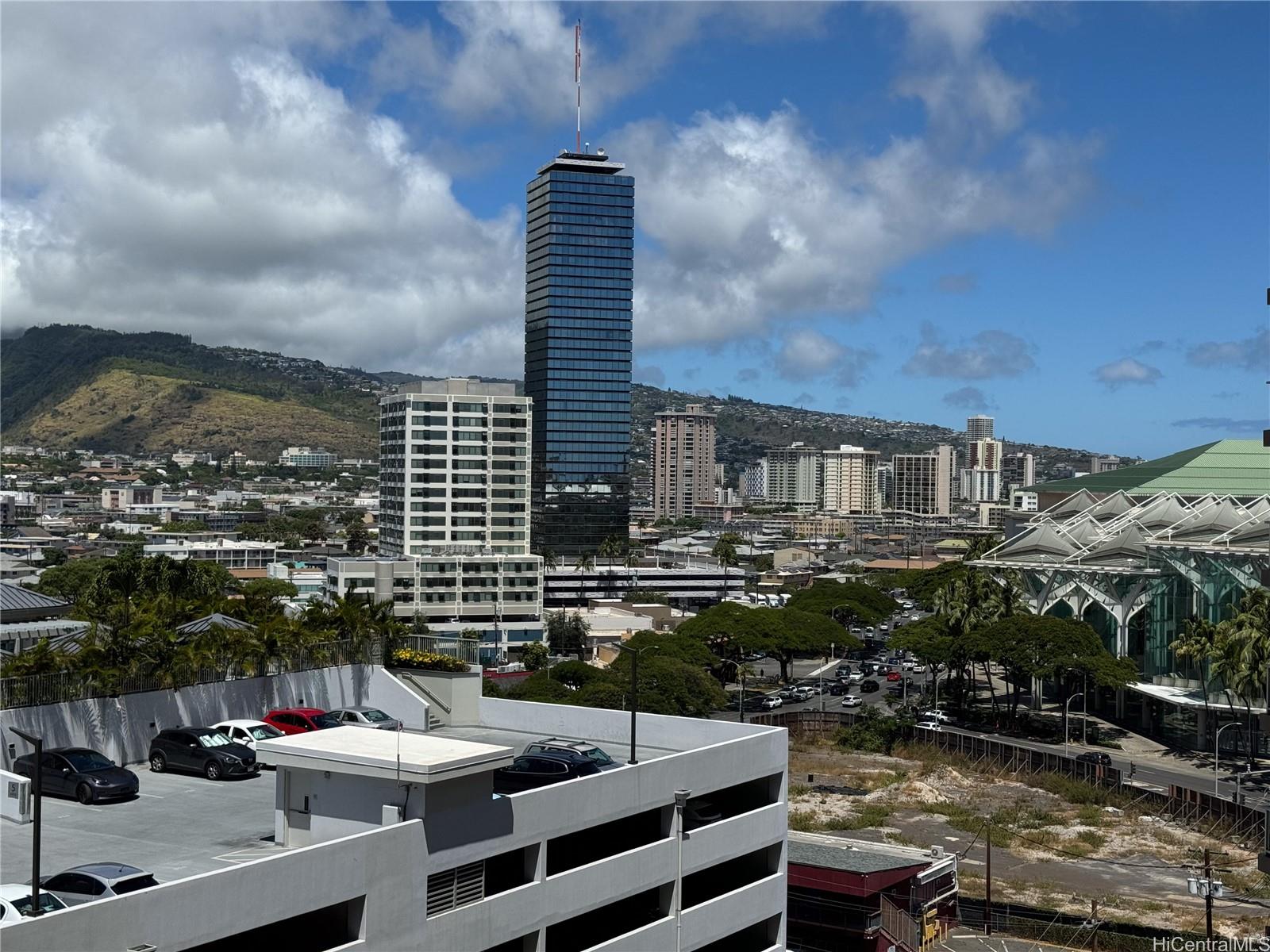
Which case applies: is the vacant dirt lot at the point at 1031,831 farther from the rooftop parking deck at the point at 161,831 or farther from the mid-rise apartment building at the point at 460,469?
the mid-rise apartment building at the point at 460,469

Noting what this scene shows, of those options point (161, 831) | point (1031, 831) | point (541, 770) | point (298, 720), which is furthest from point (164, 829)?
point (1031, 831)

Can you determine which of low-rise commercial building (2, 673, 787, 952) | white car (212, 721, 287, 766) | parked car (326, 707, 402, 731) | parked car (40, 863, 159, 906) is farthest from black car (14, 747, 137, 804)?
parked car (326, 707, 402, 731)

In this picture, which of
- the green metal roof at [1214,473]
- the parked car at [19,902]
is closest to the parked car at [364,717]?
the parked car at [19,902]

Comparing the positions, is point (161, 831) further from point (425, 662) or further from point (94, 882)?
point (425, 662)

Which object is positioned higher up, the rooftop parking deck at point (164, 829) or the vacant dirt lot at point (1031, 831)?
the rooftop parking deck at point (164, 829)

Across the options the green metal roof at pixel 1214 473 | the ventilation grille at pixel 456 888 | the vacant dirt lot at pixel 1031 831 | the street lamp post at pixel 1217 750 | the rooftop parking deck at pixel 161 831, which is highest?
the green metal roof at pixel 1214 473

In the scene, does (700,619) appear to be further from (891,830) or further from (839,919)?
(839,919)

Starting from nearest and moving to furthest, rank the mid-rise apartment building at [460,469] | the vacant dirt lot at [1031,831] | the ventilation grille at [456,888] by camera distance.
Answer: the ventilation grille at [456,888] → the vacant dirt lot at [1031,831] → the mid-rise apartment building at [460,469]
